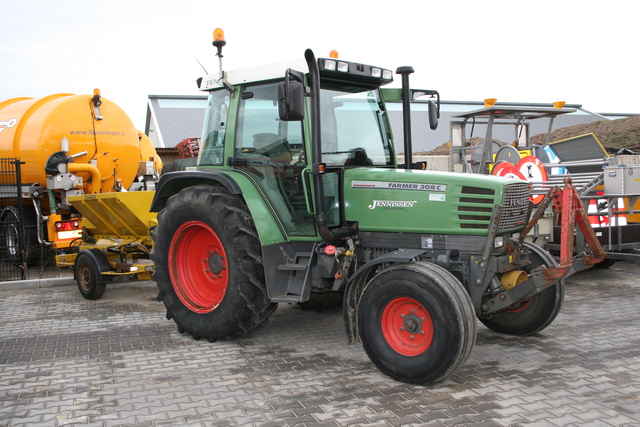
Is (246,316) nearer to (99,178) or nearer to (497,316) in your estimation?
(497,316)

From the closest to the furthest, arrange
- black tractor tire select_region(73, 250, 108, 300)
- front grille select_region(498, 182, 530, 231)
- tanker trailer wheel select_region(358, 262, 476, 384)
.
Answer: tanker trailer wheel select_region(358, 262, 476, 384), front grille select_region(498, 182, 530, 231), black tractor tire select_region(73, 250, 108, 300)

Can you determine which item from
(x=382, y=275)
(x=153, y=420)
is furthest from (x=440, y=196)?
(x=153, y=420)

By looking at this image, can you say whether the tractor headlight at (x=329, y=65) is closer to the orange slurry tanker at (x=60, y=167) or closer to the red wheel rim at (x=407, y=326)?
the red wheel rim at (x=407, y=326)

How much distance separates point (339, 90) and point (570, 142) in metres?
5.98

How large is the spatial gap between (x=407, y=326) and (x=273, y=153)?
2.03 metres

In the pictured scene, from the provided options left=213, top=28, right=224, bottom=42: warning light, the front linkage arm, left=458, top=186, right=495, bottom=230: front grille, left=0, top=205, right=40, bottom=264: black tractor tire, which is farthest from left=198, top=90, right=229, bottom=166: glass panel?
left=0, top=205, right=40, bottom=264: black tractor tire

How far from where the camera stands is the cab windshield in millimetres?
5156

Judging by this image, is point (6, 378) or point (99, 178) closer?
point (6, 378)

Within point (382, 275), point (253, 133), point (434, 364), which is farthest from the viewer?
point (253, 133)

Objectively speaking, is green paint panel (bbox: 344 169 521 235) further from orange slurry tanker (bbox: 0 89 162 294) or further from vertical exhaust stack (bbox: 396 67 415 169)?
orange slurry tanker (bbox: 0 89 162 294)

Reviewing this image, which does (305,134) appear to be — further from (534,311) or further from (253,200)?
(534,311)

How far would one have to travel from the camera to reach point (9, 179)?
31.7 ft

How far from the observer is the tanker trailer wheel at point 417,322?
158 inches

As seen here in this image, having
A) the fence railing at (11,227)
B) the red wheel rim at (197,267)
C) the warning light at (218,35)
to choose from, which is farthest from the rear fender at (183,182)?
the fence railing at (11,227)
